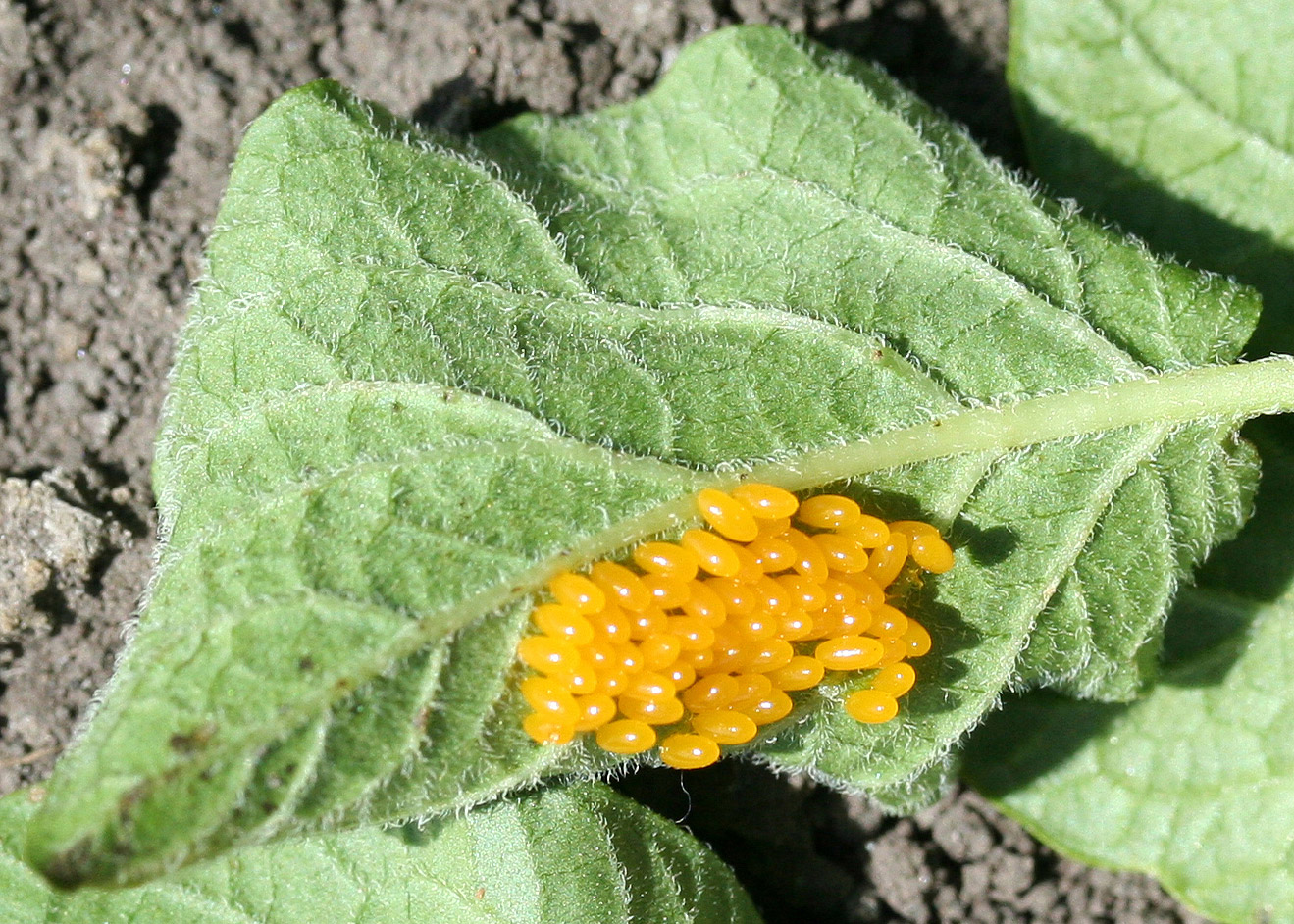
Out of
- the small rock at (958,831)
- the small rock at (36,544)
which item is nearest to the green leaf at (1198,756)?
the small rock at (958,831)

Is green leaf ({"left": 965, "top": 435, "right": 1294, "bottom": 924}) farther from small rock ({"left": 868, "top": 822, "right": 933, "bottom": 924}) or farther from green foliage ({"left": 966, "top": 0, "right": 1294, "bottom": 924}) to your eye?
small rock ({"left": 868, "top": 822, "right": 933, "bottom": 924})

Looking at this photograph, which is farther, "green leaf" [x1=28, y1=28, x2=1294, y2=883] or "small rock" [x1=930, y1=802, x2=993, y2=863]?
"small rock" [x1=930, y1=802, x2=993, y2=863]

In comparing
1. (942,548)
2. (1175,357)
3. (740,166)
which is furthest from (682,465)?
(1175,357)

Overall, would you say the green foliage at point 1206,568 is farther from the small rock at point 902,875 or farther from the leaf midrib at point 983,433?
the leaf midrib at point 983,433

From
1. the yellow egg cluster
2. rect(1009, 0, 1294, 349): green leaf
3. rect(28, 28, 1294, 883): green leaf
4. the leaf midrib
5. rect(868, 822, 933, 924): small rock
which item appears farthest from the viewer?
rect(868, 822, 933, 924): small rock

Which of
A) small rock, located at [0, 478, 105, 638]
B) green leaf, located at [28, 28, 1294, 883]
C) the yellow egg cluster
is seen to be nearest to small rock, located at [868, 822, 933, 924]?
green leaf, located at [28, 28, 1294, 883]

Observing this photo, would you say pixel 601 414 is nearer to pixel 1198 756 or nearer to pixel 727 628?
pixel 727 628
